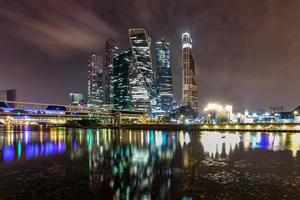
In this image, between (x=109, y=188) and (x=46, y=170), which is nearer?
(x=109, y=188)

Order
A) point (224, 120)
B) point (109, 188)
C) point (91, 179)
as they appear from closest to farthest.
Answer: point (109, 188) → point (91, 179) → point (224, 120)

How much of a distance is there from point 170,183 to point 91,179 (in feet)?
23.2

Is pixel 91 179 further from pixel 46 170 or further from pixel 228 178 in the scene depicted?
pixel 228 178

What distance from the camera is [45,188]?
2241cm

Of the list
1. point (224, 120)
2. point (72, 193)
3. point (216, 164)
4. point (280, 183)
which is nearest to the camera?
point (72, 193)

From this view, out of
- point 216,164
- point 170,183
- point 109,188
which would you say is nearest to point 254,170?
point 216,164

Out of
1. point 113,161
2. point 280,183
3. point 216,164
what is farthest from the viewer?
point 113,161

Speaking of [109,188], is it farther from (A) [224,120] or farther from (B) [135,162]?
(A) [224,120]

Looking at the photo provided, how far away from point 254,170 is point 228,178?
19.7ft

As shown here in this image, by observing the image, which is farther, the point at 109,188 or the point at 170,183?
the point at 170,183

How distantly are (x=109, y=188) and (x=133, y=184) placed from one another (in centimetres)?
219

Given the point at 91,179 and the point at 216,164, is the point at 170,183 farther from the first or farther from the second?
the point at 216,164

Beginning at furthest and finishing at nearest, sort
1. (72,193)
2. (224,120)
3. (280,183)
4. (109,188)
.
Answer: (224,120) → (280,183) → (109,188) → (72,193)

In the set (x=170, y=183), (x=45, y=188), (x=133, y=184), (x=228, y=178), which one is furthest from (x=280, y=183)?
(x=45, y=188)
